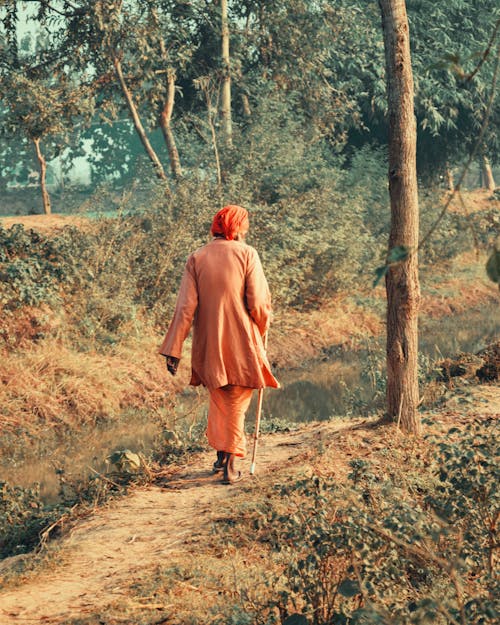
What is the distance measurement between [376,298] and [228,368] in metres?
13.0

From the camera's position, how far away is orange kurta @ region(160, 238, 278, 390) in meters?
6.96

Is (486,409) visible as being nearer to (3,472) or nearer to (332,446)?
(332,446)

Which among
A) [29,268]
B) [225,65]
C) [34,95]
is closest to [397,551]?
[29,268]

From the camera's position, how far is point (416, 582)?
4715 millimetres

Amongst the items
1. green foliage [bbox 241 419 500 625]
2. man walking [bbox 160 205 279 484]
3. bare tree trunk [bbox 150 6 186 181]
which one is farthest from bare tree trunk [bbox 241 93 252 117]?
green foliage [bbox 241 419 500 625]

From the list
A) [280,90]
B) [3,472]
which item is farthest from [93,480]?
[280,90]

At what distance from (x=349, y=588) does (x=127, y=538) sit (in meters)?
2.74

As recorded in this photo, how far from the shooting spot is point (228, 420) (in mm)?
6957

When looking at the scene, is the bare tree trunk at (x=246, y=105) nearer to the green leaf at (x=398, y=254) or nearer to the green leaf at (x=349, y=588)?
the green leaf at (x=349, y=588)

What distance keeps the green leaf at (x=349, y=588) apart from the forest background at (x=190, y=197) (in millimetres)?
3712

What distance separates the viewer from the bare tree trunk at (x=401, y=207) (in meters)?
7.14

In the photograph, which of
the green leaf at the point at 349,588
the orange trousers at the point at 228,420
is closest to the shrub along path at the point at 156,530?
the orange trousers at the point at 228,420

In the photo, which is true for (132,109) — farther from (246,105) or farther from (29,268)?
(29,268)

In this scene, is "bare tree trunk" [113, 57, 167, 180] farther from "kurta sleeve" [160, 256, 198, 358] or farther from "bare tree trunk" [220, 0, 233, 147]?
"kurta sleeve" [160, 256, 198, 358]
